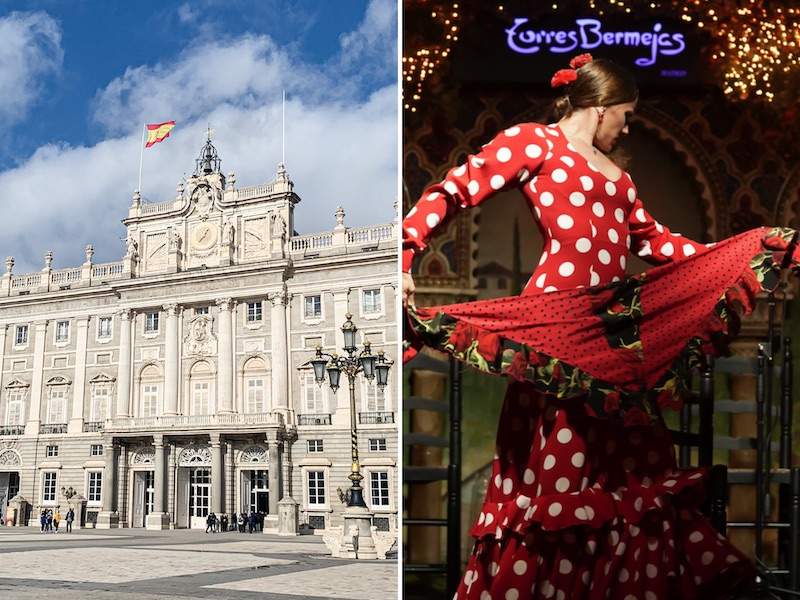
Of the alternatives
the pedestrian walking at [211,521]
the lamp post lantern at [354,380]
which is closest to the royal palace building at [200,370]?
the pedestrian walking at [211,521]

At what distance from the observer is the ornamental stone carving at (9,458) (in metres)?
9.20

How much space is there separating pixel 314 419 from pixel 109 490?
2.42 metres

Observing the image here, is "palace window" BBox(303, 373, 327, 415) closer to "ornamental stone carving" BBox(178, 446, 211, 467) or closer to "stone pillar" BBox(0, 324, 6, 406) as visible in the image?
"ornamental stone carving" BBox(178, 446, 211, 467)

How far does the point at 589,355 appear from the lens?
2.59 meters

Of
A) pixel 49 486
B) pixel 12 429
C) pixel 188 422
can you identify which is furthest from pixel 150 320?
pixel 49 486

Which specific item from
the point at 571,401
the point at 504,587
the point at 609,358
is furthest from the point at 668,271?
the point at 504,587

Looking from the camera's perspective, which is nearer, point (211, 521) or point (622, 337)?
point (622, 337)

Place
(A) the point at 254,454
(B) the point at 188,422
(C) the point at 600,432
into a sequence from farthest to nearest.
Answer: (B) the point at 188,422
(A) the point at 254,454
(C) the point at 600,432

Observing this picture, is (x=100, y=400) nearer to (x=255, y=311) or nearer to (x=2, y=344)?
(x=2, y=344)

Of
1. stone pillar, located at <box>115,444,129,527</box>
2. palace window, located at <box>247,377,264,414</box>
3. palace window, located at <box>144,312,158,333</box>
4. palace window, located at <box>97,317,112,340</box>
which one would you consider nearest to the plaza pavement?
stone pillar, located at <box>115,444,129,527</box>

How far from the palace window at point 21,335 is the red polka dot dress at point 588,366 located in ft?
24.5

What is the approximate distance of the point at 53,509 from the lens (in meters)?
9.84

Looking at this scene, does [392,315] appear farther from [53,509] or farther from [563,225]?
[563,225]

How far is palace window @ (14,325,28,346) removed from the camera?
30.1 feet
